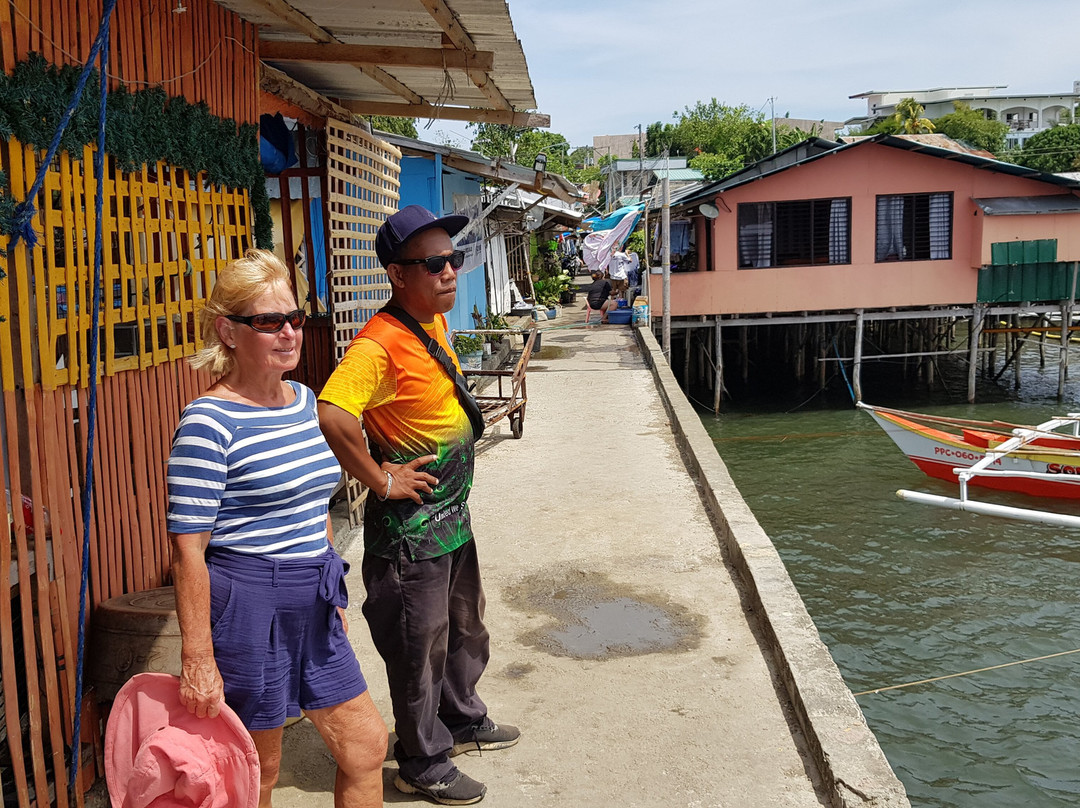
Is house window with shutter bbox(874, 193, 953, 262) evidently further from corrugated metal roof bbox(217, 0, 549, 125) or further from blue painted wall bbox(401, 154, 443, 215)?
corrugated metal roof bbox(217, 0, 549, 125)

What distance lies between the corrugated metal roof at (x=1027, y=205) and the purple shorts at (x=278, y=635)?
18926 millimetres

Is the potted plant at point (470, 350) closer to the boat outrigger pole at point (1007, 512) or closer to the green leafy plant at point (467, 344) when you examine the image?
the green leafy plant at point (467, 344)

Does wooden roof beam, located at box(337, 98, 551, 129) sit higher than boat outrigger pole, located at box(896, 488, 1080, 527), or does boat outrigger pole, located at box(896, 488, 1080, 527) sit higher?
wooden roof beam, located at box(337, 98, 551, 129)

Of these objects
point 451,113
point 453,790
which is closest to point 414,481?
point 453,790

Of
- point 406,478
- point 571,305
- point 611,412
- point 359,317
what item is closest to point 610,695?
point 406,478

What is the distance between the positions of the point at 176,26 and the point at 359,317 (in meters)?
3.24

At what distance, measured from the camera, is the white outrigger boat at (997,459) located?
39.0 ft

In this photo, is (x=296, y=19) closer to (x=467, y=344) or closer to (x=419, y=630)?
(x=419, y=630)

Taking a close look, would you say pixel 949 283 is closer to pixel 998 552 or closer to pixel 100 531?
pixel 998 552

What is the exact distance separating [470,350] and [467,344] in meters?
0.23

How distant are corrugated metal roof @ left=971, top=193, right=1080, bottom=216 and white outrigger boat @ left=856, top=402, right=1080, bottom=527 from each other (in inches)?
242

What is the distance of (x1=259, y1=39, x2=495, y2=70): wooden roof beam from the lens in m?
5.45

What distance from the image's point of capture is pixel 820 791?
3.40 meters

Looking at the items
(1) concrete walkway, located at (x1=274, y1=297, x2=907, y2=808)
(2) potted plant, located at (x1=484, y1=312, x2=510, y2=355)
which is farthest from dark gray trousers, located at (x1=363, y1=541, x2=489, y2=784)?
(2) potted plant, located at (x1=484, y1=312, x2=510, y2=355)
